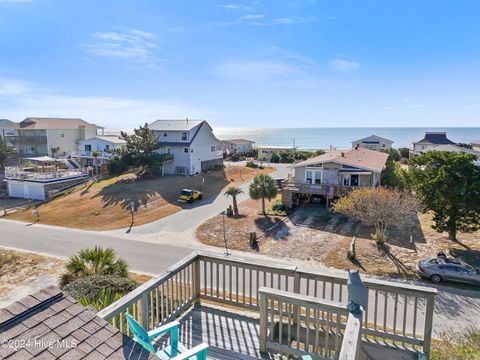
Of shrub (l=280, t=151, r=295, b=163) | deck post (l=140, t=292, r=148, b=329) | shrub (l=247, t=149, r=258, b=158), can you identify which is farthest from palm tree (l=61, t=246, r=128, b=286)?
shrub (l=247, t=149, r=258, b=158)

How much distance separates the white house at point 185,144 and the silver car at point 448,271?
3187 centimetres

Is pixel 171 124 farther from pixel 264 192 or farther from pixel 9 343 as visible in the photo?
pixel 9 343

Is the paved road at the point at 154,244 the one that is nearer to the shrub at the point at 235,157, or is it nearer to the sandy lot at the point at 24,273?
the sandy lot at the point at 24,273

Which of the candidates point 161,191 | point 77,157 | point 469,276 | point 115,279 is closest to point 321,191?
point 469,276

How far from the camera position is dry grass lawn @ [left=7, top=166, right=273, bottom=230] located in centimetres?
2917

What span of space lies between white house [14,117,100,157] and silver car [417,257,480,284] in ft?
192

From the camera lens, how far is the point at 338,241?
21609 mm

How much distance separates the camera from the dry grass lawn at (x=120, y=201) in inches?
1148

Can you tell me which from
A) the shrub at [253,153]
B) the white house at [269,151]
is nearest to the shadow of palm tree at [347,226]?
the white house at [269,151]

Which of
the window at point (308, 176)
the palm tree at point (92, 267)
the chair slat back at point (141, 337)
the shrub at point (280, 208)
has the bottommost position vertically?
the shrub at point (280, 208)

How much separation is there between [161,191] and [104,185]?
8.67 meters

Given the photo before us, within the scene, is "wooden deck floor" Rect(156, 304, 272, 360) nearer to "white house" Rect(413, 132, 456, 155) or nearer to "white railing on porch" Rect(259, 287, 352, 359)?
"white railing on porch" Rect(259, 287, 352, 359)

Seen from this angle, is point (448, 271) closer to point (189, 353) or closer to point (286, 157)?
point (189, 353)

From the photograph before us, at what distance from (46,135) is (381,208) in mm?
56699
